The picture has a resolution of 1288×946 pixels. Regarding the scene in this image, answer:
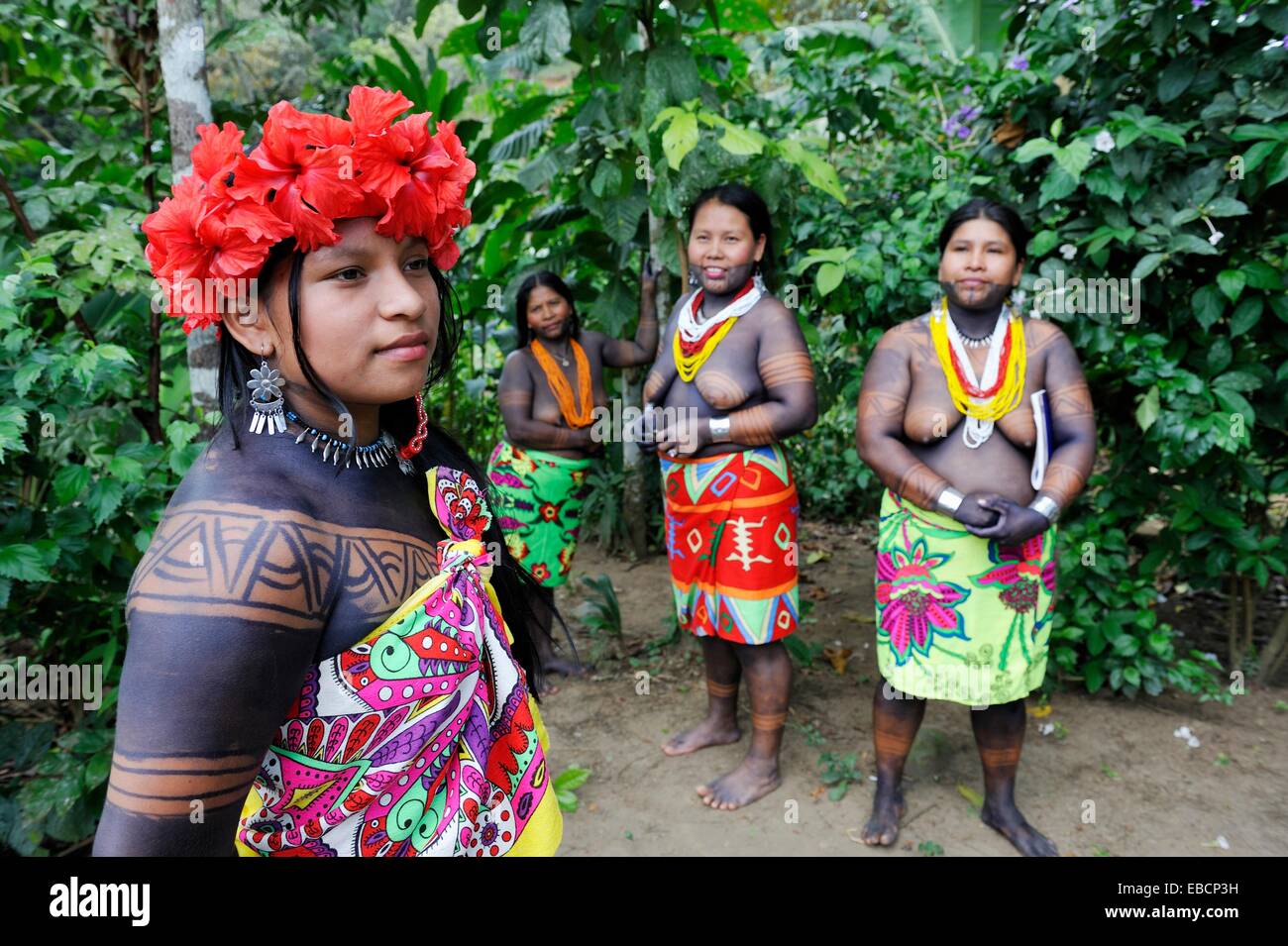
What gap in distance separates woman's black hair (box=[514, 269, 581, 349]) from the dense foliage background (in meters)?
0.38

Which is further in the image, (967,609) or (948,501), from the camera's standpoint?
(967,609)

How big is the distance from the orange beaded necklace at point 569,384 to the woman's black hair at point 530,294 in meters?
0.07

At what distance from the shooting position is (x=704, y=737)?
355cm

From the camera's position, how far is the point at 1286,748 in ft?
11.0

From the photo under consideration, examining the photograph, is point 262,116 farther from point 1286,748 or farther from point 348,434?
point 1286,748

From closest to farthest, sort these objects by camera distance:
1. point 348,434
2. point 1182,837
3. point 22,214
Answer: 1. point 348,434
2. point 22,214
3. point 1182,837

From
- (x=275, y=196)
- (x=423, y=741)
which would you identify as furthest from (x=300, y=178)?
(x=423, y=741)

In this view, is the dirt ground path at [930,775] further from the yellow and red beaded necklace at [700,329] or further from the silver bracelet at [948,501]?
the yellow and red beaded necklace at [700,329]

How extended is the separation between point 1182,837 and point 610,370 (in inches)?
136

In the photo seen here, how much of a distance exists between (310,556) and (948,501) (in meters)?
1.99

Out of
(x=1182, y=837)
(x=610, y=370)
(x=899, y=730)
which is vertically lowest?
(x=1182, y=837)

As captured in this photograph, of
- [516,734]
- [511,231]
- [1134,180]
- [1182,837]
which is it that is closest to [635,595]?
[511,231]

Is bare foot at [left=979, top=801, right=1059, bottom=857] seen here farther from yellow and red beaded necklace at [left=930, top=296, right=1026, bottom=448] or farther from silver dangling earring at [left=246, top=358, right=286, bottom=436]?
silver dangling earring at [left=246, top=358, right=286, bottom=436]

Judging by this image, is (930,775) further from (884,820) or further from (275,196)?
(275,196)
